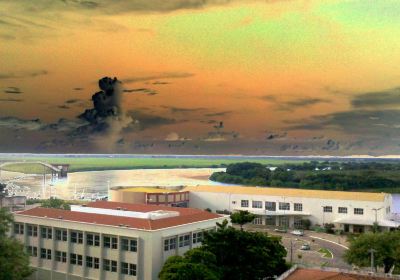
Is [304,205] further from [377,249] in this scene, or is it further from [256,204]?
[377,249]

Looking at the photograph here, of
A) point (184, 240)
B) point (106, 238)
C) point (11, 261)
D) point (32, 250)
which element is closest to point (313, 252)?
point (184, 240)

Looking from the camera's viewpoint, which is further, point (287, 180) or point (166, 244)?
point (287, 180)

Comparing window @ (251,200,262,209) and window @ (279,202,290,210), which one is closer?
window @ (279,202,290,210)

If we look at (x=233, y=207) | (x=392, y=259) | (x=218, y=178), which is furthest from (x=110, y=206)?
(x=218, y=178)

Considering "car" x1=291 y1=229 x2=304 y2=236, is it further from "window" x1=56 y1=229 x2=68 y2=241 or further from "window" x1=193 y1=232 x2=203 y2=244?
"window" x1=56 y1=229 x2=68 y2=241

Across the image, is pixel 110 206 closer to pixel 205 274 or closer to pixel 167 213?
pixel 167 213

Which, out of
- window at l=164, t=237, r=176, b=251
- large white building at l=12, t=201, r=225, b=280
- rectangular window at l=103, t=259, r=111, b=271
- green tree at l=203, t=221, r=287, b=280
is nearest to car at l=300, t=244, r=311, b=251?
large white building at l=12, t=201, r=225, b=280
